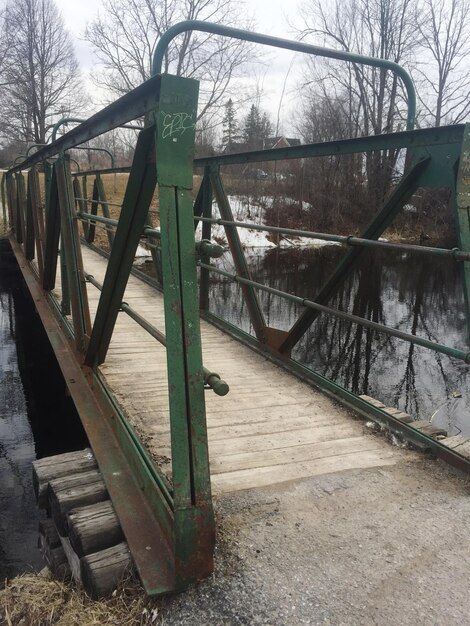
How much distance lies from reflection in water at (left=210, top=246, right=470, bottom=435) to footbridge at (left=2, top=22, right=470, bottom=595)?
10.8 ft

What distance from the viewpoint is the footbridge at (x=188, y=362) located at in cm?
167

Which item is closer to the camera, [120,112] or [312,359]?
[120,112]

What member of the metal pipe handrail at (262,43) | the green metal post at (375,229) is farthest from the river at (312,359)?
the metal pipe handrail at (262,43)

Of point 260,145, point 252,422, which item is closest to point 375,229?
point 252,422

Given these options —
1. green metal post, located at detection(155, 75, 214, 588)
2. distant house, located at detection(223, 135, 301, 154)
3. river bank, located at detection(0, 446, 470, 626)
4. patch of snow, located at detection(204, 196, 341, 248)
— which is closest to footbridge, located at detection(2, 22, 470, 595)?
green metal post, located at detection(155, 75, 214, 588)

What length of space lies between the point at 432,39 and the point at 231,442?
26.6m

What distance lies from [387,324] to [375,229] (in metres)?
7.14

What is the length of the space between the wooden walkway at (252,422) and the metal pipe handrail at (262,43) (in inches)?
65.8

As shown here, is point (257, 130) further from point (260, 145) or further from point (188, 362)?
point (188, 362)

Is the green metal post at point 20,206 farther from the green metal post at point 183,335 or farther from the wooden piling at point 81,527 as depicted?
the green metal post at point 183,335

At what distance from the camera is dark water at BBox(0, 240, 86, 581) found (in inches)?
138

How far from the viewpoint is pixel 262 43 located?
2.53 metres

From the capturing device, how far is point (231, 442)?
2.66 meters

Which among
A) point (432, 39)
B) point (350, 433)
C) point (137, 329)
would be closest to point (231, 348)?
point (137, 329)
